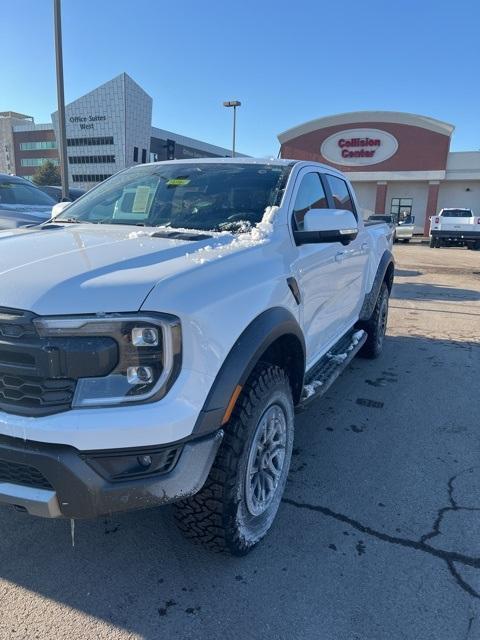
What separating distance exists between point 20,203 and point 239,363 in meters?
7.19

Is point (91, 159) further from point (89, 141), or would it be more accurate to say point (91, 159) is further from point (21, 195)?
point (21, 195)

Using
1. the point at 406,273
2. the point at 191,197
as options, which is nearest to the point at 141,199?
the point at 191,197

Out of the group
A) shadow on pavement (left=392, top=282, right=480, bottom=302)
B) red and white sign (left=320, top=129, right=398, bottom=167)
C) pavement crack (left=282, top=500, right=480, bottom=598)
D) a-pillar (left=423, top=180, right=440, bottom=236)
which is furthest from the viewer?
red and white sign (left=320, top=129, right=398, bottom=167)

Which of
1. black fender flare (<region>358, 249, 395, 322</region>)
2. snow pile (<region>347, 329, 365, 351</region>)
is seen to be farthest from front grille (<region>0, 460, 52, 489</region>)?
black fender flare (<region>358, 249, 395, 322</region>)

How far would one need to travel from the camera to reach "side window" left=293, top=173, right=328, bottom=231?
3.24 m

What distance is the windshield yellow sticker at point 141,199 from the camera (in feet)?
11.2

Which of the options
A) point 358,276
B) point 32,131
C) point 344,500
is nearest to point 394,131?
point 358,276

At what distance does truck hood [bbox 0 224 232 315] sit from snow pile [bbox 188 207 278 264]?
0.18 feet

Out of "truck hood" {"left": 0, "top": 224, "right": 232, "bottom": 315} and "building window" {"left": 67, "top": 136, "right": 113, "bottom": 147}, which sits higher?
"building window" {"left": 67, "top": 136, "right": 113, "bottom": 147}

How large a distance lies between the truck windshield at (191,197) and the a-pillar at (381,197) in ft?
116

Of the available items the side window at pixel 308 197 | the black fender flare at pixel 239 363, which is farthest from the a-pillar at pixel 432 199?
the black fender flare at pixel 239 363

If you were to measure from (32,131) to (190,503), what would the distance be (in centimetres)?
9821

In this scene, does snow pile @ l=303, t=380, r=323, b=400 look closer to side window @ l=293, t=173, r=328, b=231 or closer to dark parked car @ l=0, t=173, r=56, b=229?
Answer: side window @ l=293, t=173, r=328, b=231

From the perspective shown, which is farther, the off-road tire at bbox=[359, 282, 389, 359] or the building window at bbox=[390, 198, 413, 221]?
the building window at bbox=[390, 198, 413, 221]
